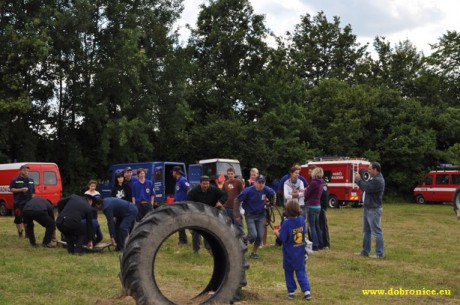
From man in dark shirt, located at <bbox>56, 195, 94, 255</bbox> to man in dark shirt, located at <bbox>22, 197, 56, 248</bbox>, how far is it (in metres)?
0.92

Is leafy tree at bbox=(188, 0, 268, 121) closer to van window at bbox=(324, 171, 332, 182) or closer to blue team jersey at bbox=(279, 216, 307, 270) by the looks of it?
van window at bbox=(324, 171, 332, 182)


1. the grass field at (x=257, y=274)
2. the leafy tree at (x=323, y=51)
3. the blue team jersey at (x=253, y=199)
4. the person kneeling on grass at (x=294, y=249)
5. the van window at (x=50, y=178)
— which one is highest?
the leafy tree at (x=323, y=51)

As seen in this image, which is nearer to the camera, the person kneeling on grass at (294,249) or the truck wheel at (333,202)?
the person kneeling on grass at (294,249)

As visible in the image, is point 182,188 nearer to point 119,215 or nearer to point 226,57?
point 119,215

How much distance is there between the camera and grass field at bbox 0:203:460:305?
736 cm

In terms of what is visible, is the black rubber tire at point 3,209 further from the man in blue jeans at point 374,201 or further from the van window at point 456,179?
the van window at point 456,179

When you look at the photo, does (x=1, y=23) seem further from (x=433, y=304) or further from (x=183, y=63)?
(x=433, y=304)

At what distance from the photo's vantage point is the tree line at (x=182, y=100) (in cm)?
2677

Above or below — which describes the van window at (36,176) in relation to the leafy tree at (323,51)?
below

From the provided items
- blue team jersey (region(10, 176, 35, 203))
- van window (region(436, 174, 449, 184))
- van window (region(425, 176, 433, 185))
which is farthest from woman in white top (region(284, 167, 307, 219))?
van window (region(425, 176, 433, 185))

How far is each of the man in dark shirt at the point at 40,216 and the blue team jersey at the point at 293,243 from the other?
21.7ft

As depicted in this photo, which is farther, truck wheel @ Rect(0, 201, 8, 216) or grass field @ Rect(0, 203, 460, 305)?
truck wheel @ Rect(0, 201, 8, 216)

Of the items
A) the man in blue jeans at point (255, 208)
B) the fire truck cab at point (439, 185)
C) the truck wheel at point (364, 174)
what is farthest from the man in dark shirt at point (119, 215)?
the fire truck cab at point (439, 185)

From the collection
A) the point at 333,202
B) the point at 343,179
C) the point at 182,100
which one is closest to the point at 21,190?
the point at 182,100
